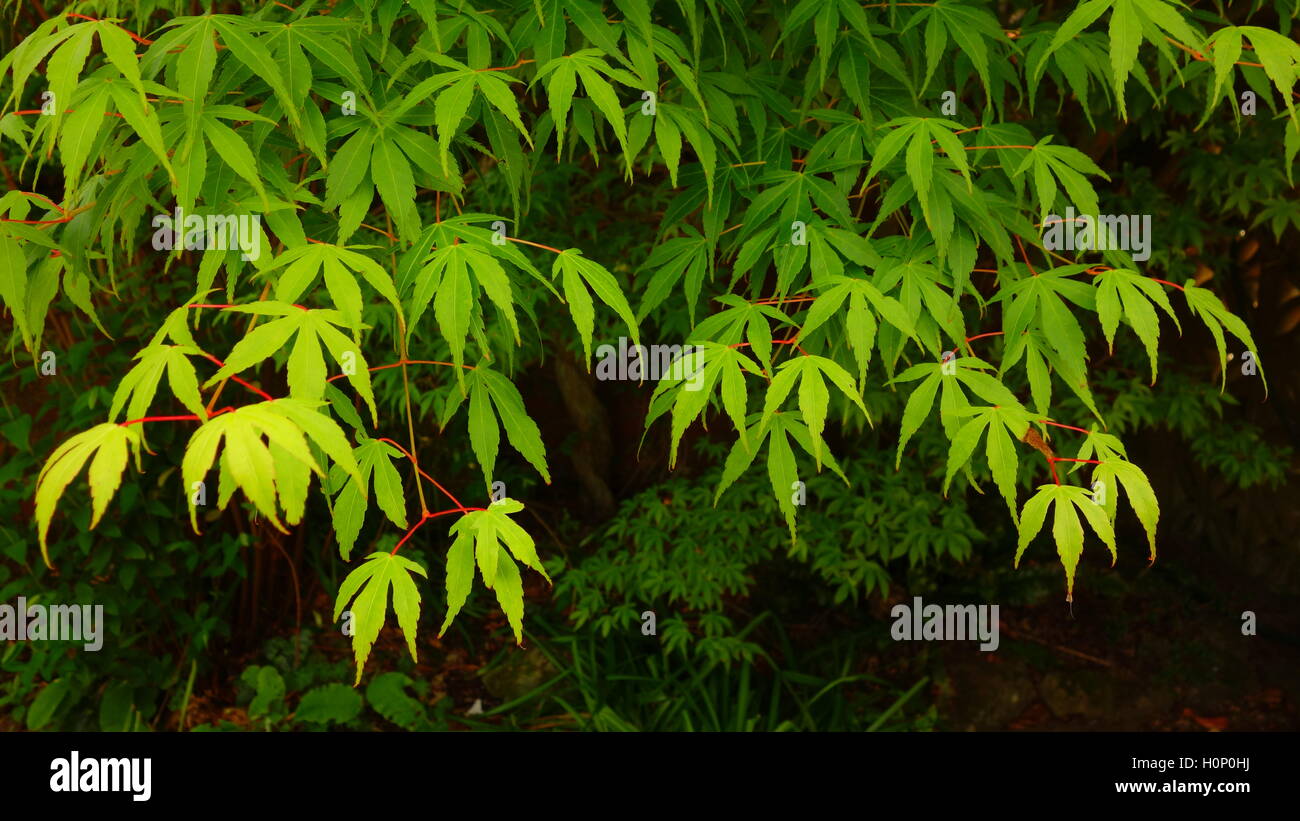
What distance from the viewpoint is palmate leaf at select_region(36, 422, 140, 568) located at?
112cm

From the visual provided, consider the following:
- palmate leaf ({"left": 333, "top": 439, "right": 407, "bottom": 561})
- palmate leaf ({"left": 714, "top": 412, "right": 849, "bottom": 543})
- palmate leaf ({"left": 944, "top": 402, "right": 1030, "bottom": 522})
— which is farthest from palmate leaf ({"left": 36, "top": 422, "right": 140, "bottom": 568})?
palmate leaf ({"left": 944, "top": 402, "right": 1030, "bottom": 522})

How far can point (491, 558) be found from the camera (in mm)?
1409

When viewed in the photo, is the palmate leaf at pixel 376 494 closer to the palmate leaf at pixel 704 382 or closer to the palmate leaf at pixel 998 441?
the palmate leaf at pixel 704 382

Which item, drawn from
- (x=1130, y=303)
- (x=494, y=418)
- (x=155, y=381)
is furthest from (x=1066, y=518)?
(x=155, y=381)

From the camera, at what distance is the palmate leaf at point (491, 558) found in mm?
1410

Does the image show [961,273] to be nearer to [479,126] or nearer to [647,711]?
[479,126]

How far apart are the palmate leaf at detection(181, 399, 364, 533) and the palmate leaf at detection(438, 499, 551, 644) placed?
274 millimetres

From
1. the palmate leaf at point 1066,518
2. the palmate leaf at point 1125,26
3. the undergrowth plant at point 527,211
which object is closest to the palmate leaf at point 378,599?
the undergrowth plant at point 527,211

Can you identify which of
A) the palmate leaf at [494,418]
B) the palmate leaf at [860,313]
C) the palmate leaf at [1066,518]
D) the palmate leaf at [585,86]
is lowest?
the palmate leaf at [1066,518]

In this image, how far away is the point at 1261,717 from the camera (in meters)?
3.77

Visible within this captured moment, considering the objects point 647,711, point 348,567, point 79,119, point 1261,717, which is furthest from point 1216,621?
point 79,119

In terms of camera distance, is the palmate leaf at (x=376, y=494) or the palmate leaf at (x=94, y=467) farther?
the palmate leaf at (x=376, y=494)

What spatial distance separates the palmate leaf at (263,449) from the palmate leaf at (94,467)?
8cm

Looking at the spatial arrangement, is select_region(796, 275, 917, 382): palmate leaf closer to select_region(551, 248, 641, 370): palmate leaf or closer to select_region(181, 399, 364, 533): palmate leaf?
select_region(551, 248, 641, 370): palmate leaf
